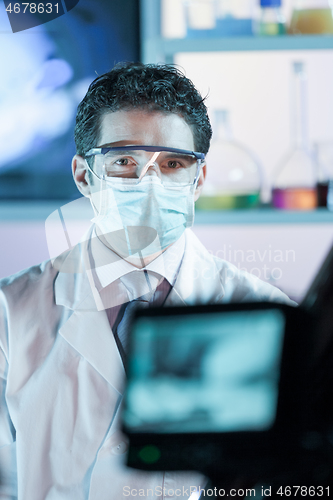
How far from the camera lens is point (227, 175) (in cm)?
100

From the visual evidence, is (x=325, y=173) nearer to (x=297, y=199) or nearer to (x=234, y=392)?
(x=297, y=199)

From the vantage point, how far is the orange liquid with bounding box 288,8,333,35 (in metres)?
0.93

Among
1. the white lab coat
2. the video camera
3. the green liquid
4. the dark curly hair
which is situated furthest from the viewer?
the green liquid

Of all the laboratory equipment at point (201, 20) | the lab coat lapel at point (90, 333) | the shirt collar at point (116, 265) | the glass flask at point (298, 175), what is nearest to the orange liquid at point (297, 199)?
the glass flask at point (298, 175)

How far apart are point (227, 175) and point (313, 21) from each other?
398 mm

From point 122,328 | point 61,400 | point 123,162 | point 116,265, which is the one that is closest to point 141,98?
point 123,162

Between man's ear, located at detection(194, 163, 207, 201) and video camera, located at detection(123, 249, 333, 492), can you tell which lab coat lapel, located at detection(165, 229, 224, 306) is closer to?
man's ear, located at detection(194, 163, 207, 201)

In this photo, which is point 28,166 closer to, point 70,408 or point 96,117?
point 96,117

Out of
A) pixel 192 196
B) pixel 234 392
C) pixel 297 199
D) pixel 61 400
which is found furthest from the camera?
pixel 297 199

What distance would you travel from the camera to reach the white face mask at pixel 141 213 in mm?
836

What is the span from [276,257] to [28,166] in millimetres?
707

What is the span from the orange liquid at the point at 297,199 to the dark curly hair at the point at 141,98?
0.77 feet

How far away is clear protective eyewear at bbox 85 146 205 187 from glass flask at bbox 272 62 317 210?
0.26 metres

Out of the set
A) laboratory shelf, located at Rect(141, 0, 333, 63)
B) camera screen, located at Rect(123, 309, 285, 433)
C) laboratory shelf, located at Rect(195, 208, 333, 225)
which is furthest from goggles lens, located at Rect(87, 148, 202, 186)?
camera screen, located at Rect(123, 309, 285, 433)
